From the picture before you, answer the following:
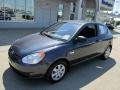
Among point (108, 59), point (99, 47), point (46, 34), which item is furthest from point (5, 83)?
point (108, 59)

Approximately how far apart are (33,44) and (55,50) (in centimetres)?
68

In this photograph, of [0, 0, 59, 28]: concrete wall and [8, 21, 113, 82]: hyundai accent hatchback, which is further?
[0, 0, 59, 28]: concrete wall

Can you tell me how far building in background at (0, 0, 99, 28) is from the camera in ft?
44.1

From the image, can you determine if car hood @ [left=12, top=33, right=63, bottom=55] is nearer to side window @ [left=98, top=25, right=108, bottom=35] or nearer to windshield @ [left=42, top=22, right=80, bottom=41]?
windshield @ [left=42, top=22, right=80, bottom=41]

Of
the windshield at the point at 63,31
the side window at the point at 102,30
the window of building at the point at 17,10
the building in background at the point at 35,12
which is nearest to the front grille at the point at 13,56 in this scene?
the windshield at the point at 63,31

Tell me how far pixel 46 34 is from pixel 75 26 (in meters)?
0.97

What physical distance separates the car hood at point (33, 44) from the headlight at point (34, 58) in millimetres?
156

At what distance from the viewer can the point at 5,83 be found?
13.9ft

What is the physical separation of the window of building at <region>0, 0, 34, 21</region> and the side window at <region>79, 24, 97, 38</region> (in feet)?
31.2

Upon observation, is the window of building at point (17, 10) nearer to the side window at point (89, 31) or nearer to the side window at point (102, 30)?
the side window at point (102, 30)

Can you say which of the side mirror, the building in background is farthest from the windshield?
the building in background

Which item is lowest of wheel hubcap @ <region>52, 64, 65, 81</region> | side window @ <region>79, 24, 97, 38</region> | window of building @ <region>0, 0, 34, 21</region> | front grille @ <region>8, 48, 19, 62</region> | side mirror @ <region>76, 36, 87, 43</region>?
wheel hubcap @ <region>52, 64, 65, 81</region>

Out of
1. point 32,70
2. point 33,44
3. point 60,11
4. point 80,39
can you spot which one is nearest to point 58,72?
point 32,70

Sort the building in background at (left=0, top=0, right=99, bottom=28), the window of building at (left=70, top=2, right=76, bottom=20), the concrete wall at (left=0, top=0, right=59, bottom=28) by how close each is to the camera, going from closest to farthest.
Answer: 1. the building in background at (left=0, top=0, right=99, bottom=28)
2. the concrete wall at (left=0, top=0, right=59, bottom=28)
3. the window of building at (left=70, top=2, right=76, bottom=20)
